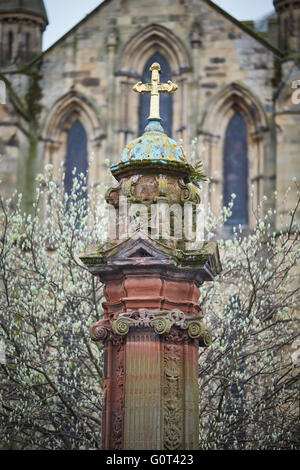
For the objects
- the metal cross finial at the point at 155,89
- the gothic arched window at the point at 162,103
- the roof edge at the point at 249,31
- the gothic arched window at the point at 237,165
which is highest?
the roof edge at the point at 249,31

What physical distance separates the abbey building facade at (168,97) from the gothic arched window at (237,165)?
0.09ft

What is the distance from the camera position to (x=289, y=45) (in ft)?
86.1

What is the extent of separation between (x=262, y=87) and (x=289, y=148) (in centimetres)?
203

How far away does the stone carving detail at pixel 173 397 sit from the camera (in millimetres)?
9719

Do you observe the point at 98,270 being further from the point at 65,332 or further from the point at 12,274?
the point at 12,274

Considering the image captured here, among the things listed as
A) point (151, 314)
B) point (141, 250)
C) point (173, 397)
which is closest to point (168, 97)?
point (141, 250)

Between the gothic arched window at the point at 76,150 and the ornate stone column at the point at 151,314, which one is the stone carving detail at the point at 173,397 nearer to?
the ornate stone column at the point at 151,314

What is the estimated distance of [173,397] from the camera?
984cm

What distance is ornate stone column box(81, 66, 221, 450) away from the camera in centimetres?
973

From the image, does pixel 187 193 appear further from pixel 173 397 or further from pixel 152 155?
pixel 173 397

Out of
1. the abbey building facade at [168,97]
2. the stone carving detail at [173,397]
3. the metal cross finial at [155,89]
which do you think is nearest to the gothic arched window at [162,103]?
the abbey building facade at [168,97]

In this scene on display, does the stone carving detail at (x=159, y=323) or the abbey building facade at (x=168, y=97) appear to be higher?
the abbey building facade at (x=168, y=97)

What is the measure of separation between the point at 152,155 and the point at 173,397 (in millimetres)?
2582

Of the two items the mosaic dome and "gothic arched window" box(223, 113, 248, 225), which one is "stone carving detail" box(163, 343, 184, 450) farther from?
"gothic arched window" box(223, 113, 248, 225)
